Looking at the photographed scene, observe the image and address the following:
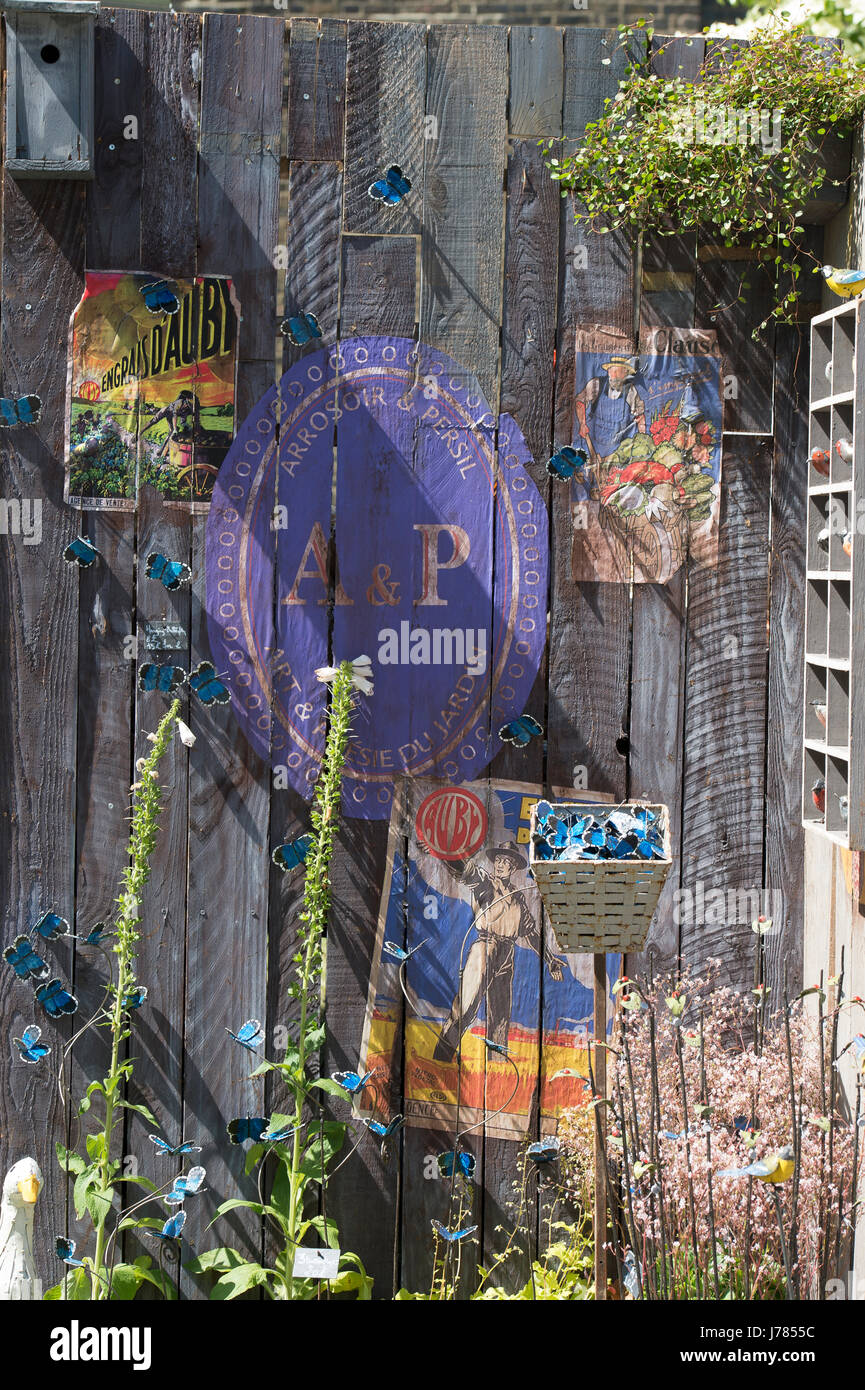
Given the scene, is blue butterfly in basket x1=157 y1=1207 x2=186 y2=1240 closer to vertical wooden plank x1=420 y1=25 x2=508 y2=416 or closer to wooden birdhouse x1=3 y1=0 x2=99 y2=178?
vertical wooden plank x1=420 y1=25 x2=508 y2=416

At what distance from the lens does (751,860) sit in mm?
2844

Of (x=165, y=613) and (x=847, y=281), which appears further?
(x=165, y=613)

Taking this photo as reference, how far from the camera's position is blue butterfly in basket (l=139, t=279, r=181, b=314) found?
274cm

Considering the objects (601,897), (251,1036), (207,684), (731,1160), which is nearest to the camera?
(601,897)

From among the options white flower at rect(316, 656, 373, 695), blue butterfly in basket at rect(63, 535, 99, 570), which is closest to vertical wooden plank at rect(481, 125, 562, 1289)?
white flower at rect(316, 656, 373, 695)

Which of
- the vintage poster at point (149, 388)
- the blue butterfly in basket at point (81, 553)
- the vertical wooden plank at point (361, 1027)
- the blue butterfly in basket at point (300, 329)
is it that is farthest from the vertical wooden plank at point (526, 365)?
the blue butterfly in basket at point (81, 553)

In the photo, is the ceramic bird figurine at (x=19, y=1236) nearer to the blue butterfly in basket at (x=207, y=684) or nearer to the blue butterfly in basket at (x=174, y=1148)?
the blue butterfly in basket at (x=174, y=1148)

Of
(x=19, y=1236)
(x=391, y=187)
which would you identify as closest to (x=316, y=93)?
(x=391, y=187)

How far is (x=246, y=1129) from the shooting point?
275 cm

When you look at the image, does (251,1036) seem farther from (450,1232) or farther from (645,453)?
(645,453)

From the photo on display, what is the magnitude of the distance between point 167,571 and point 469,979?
3.91 ft

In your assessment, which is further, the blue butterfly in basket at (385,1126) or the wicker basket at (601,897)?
the blue butterfly in basket at (385,1126)

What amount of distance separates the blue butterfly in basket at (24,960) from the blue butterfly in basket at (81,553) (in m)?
0.89

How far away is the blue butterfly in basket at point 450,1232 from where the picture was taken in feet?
8.86
